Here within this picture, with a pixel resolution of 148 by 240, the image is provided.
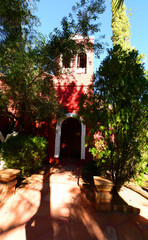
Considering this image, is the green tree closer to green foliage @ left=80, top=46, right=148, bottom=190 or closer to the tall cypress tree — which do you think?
green foliage @ left=80, top=46, right=148, bottom=190

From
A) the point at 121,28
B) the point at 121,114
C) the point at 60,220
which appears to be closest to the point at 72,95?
the point at 121,114

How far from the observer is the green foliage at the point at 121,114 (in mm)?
3107

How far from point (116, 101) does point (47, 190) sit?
3.67 meters

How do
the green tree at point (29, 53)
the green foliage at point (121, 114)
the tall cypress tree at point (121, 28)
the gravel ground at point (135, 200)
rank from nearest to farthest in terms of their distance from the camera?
the gravel ground at point (135, 200), the green foliage at point (121, 114), the green tree at point (29, 53), the tall cypress tree at point (121, 28)

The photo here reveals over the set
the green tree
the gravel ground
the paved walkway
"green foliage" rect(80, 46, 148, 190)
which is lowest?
the gravel ground

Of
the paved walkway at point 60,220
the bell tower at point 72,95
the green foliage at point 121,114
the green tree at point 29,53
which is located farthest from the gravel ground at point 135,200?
the green tree at point 29,53

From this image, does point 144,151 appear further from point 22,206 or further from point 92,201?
point 22,206

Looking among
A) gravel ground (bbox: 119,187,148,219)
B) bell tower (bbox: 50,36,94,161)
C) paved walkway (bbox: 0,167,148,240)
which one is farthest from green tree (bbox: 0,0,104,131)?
gravel ground (bbox: 119,187,148,219)

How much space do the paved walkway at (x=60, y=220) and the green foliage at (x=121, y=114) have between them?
3.43 ft

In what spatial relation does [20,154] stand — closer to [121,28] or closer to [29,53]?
[29,53]

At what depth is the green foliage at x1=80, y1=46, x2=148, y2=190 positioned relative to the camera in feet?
10.2

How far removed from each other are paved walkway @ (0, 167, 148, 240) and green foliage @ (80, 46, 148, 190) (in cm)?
105

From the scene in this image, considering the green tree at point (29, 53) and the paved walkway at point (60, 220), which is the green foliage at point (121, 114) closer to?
the paved walkway at point (60, 220)

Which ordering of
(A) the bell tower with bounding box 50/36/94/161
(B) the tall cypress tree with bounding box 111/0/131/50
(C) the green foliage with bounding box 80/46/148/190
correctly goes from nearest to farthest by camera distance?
(C) the green foliage with bounding box 80/46/148/190 → (A) the bell tower with bounding box 50/36/94/161 → (B) the tall cypress tree with bounding box 111/0/131/50
